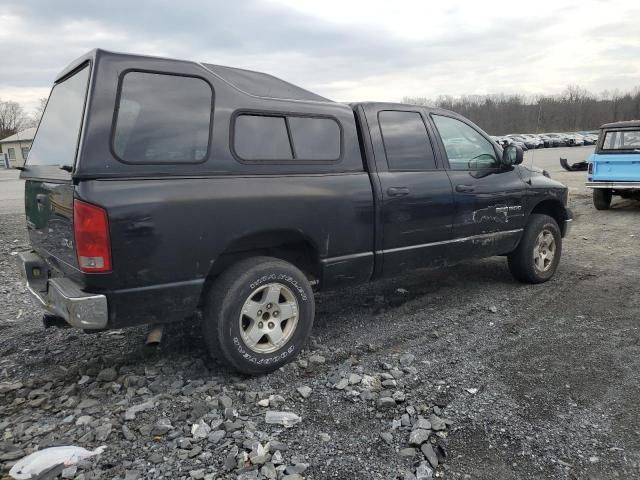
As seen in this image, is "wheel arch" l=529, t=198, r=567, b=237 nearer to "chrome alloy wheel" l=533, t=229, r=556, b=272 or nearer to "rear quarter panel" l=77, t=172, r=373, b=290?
"chrome alloy wheel" l=533, t=229, r=556, b=272

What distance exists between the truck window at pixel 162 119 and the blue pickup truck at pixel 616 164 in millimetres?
10257

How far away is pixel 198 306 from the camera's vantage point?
3459mm

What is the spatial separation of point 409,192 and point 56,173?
8.88 feet

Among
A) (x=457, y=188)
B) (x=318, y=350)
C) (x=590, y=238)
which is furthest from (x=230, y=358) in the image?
(x=590, y=238)

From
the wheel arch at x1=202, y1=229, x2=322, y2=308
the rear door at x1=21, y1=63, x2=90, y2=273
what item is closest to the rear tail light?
the rear door at x1=21, y1=63, x2=90, y2=273

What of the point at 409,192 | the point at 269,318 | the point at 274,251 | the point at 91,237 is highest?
the point at 409,192

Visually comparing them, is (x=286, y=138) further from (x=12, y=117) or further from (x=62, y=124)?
(x=12, y=117)

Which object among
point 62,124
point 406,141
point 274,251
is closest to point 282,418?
point 274,251

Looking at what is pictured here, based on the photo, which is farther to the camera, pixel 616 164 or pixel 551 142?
pixel 551 142

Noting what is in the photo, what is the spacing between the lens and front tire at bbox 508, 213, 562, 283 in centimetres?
545

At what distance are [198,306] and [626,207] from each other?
1150 cm

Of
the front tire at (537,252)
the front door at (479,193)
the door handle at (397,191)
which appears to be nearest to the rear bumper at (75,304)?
the door handle at (397,191)

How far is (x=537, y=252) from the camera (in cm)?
559

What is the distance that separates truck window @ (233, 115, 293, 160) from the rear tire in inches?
387
